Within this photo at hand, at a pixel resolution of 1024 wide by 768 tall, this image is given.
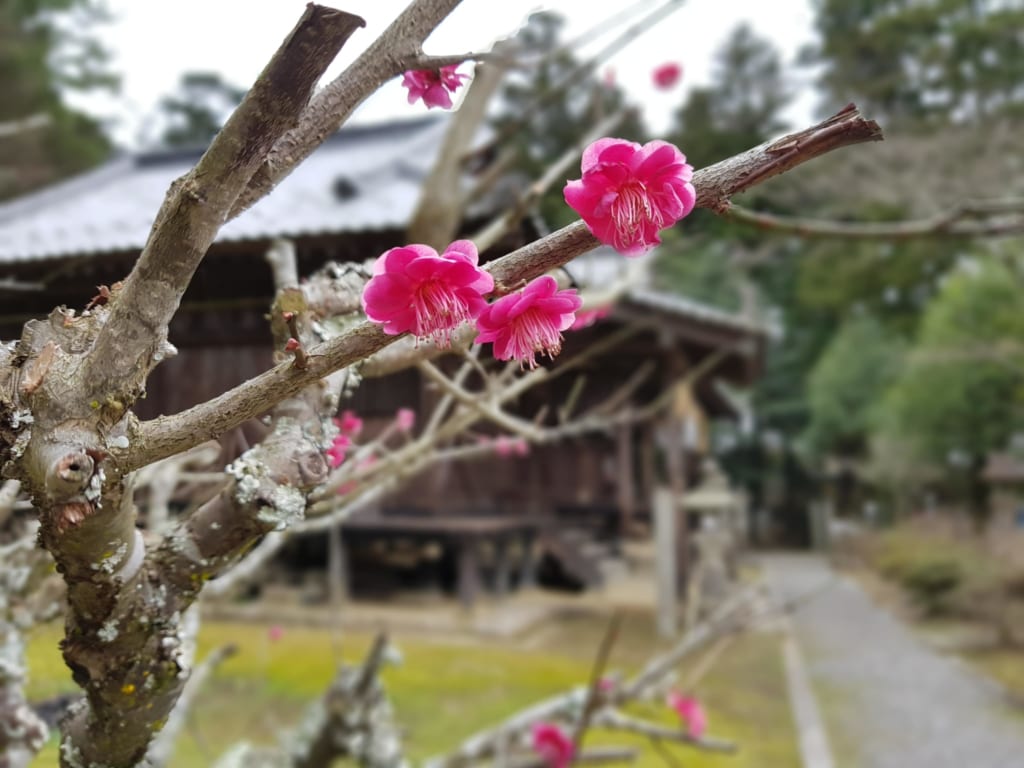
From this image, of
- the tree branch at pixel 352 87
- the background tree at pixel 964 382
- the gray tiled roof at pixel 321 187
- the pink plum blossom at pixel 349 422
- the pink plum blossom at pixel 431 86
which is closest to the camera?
the tree branch at pixel 352 87

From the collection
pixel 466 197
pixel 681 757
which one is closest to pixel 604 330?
pixel 681 757

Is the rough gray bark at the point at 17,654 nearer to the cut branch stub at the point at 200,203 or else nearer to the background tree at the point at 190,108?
the cut branch stub at the point at 200,203

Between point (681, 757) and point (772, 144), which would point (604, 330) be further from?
point (772, 144)

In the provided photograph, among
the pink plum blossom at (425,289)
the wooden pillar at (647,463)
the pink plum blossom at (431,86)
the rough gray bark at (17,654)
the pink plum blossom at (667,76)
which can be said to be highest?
Answer: the pink plum blossom at (667,76)

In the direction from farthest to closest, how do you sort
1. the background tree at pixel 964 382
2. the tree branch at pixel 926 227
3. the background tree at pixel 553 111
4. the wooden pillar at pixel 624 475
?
the background tree at pixel 964 382 < the wooden pillar at pixel 624 475 < the background tree at pixel 553 111 < the tree branch at pixel 926 227

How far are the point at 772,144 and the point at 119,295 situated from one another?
0.59 metres

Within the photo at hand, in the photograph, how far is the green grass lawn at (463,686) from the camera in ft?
17.6

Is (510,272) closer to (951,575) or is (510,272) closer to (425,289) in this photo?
(425,289)

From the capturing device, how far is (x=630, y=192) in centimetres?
72

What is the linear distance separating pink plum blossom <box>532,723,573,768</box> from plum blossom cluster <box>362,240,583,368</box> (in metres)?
2.90

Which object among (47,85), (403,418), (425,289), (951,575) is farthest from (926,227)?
(47,85)

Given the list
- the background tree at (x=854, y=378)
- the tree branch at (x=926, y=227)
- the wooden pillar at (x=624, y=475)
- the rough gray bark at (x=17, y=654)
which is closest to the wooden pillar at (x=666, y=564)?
the wooden pillar at (x=624, y=475)

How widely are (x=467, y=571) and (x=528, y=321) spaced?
8511 mm

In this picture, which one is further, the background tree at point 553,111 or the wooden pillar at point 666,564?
the wooden pillar at point 666,564
